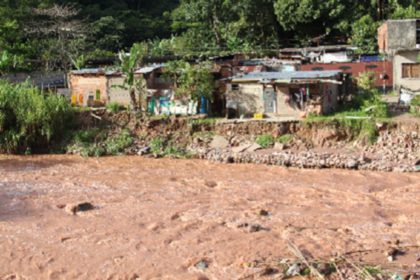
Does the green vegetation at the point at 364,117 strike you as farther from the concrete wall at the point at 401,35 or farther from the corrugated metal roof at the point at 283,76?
the concrete wall at the point at 401,35

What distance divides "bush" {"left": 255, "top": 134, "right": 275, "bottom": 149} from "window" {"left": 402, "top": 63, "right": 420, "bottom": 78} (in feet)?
31.1

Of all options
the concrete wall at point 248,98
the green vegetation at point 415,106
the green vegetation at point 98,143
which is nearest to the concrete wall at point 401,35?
the green vegetation at point 415,106

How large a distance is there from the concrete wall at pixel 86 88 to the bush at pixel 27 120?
3.36 m

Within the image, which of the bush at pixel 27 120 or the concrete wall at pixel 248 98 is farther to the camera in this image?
the concrete wall at pixel 248 98

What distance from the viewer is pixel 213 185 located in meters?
19.0

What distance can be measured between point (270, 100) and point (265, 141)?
248 cm

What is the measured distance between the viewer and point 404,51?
28.3 metres

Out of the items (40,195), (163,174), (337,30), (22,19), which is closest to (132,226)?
(40,195)

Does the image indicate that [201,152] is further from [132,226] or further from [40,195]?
[132,226]

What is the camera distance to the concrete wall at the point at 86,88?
28.0 m

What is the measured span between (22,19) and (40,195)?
71.0 ft

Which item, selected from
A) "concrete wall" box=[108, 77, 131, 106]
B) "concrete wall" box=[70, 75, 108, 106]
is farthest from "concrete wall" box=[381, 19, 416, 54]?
"concrete wall" box=[70, 75, 108, 106]

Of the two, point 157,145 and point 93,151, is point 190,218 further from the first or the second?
point 93,151

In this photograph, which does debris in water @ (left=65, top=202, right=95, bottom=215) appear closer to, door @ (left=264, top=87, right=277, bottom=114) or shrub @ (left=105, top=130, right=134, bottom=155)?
shrub @ (left=105, top=130, right=134, bottom=155)
